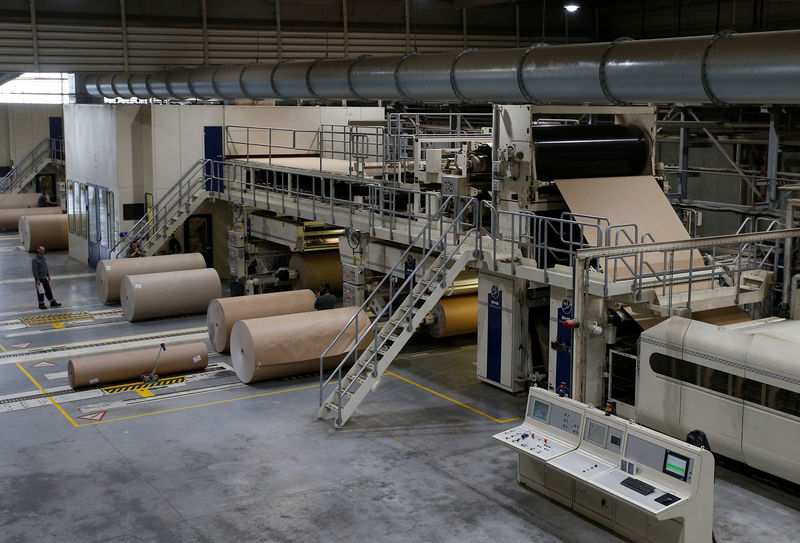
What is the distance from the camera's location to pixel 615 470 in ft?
34.6

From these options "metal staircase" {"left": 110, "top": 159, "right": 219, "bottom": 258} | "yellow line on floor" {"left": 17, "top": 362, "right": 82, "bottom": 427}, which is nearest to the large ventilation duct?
"metal staircase" {"left": 110, "top": 159, "right": 219, "bottom": 258}

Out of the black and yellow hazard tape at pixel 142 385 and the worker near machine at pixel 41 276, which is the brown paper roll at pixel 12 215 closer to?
the worker near machine at pixel 41 276

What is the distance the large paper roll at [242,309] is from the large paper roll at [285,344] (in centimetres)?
139

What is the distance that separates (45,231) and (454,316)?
18.3m

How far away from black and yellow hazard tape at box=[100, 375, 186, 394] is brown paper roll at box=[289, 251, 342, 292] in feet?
22.0

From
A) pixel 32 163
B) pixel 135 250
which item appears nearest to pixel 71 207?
pixel 135 250

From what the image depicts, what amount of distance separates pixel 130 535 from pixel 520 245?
7814 millimetres

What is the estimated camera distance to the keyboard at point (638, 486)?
998 cm

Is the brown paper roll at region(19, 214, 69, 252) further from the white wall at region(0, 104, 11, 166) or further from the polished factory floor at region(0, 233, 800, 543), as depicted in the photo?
the polished factory floor at region(0, 233, 800, 543)

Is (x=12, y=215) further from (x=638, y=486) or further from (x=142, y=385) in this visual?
(x=638, y=486)

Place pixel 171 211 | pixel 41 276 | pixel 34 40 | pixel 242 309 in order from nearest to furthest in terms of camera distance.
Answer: pixel 242 309 < pixel 41 276 < pixel 171 211 < pixel 34 40

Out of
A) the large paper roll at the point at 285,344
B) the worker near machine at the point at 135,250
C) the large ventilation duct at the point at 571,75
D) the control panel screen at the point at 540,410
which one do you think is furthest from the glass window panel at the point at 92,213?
the control panel screen at the point at 540,410

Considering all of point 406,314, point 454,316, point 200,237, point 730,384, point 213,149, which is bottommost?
point 454,316

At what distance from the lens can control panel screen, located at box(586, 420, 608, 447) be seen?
10.9 metres
